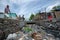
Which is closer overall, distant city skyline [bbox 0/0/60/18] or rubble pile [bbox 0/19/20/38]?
rubble pile [bbox 0/19/20/38]

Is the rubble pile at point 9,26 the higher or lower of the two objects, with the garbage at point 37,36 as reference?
higher

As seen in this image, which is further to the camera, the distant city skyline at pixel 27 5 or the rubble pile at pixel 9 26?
the distant city skyline at pixel 27 5

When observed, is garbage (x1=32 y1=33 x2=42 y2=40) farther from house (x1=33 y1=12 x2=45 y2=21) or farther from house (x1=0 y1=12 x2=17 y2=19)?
house (x1=0 y1=12 x2=17 y2=19)

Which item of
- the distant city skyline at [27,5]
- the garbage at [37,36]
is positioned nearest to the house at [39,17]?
the distant city skyline at [27,5]

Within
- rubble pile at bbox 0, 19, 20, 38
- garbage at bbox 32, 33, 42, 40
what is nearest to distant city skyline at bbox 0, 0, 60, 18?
rubble pile at bbox 0, 19, 20, 38

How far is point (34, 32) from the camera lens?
11.5 ft

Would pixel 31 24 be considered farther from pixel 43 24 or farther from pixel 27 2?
pixel 27 2

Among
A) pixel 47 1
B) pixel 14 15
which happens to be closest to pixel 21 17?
pixel 14 15

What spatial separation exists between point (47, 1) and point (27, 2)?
0.43m

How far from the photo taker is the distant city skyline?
11.9 feet

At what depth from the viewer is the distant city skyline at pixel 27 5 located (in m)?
3.64

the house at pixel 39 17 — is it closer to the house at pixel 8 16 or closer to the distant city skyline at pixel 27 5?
the distant city skyline at pixel 27 5

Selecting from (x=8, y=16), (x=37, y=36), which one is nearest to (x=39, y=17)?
(x=37, y=36)

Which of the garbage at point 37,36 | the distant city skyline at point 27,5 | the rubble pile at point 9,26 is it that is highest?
the distant city skyline at point 27,5
